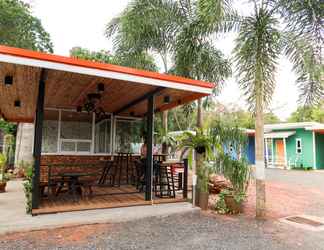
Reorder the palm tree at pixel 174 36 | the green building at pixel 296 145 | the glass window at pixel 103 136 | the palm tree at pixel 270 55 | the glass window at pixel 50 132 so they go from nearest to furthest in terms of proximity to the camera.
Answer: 1. the palm tree at pixel 270 55
2. the palm tree at pixel 174 36
3. the glass window at pixel 50 132
4. the glass window at pixel 103 136
5. the green building at pixel 296 145

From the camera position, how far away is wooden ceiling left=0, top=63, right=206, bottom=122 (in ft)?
15.0

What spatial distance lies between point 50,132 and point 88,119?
123 centimetres

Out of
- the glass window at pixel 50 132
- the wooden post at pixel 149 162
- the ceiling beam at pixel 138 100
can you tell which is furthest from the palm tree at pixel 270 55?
the glass window at pixel 50 132

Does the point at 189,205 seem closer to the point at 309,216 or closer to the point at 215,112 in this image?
the point at 309,216

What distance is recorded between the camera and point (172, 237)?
12.3 ft

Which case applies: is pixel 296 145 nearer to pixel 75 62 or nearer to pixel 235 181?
pixel 235 181

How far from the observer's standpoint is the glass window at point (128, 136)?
8328 millimetres

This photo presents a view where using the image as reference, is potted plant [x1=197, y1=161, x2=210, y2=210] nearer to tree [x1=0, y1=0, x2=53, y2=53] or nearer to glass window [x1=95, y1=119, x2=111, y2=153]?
glass window [x1=95, y1=119, x2=111, y2=153]

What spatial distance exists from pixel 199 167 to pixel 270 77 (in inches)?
92.1

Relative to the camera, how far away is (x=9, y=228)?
145 inches

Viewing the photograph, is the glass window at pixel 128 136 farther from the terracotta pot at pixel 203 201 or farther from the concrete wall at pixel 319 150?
the concrete wall at pixel 319 150

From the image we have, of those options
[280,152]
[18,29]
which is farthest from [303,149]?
[18,29]

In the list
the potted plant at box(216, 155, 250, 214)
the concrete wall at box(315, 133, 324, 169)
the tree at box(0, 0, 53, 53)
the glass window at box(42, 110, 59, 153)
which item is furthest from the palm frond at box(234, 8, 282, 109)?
the concrete wall at box(315, 133, 324, 169)

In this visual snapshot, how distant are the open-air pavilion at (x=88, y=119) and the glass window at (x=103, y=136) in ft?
0.10
